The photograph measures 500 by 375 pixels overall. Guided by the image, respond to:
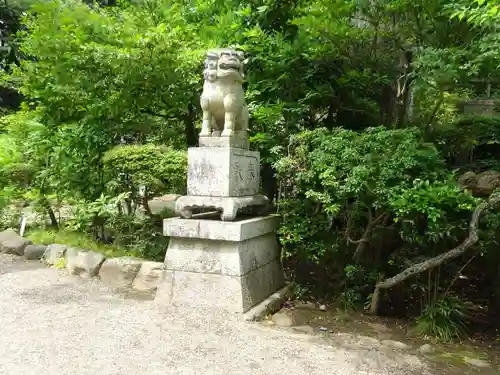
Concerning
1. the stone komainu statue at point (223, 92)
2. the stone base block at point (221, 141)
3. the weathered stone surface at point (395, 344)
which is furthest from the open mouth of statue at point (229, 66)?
the weathered stone surface at point (395, 344)

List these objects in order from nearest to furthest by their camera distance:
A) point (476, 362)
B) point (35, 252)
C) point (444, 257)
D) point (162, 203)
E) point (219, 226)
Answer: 1. point (476, 362)
2. point (444, 257)
3. point (219, 226)
4. point (35, 252)
5. point (162, 203)

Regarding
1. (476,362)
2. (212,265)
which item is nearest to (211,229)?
(212,265)

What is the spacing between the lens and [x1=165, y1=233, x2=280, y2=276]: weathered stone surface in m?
4.93

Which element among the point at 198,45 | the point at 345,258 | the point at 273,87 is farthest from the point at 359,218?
the point at 198,45

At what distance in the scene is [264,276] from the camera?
5613mm

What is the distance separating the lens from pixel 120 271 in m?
5.88

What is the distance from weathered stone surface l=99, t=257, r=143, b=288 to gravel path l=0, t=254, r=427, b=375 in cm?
61

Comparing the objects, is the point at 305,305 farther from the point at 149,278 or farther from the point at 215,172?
the point at 215,172

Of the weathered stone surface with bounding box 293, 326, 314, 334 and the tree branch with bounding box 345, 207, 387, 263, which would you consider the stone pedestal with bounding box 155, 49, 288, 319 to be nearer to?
the weathered stone surface with bounding box 293, 326, 314, 334

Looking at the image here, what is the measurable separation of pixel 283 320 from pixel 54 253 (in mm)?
3906

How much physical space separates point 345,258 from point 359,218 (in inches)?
28.1

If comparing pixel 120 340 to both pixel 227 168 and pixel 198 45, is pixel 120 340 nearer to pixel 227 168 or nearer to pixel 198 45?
pixel 227 168

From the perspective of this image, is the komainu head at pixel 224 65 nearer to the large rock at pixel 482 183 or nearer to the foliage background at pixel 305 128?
the foliage background at pixel 305 128

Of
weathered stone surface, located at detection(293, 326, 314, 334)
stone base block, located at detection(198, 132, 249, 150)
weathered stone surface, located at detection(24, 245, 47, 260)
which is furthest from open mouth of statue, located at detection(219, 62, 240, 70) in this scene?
weathered stone surface, located at detection(24, 245, 47, 260)
